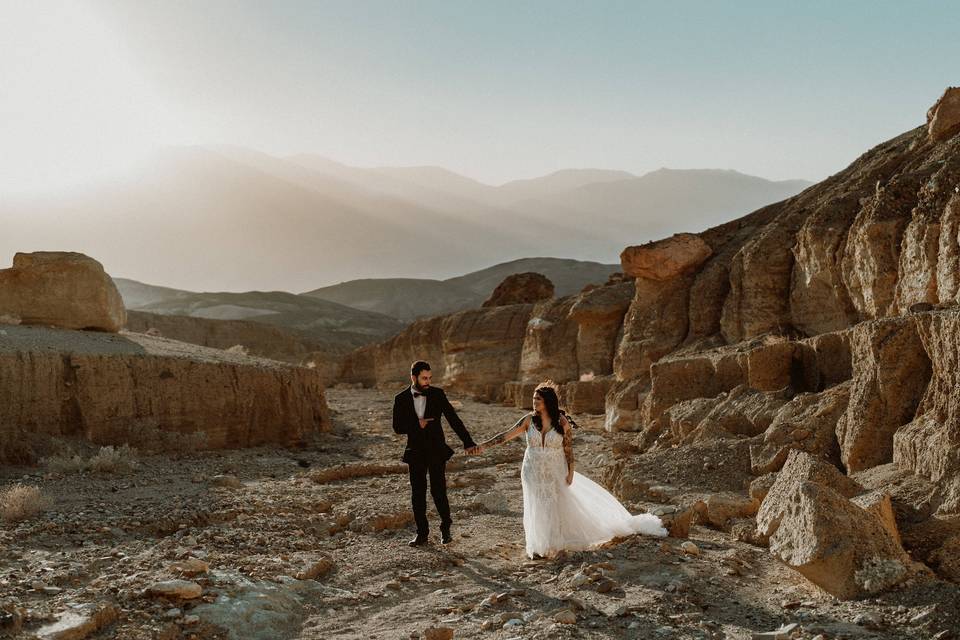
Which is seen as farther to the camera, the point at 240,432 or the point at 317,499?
the point at 240,432

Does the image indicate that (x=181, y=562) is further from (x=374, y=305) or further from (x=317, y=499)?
(x=374, y=305)

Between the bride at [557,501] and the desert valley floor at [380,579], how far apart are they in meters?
0.19

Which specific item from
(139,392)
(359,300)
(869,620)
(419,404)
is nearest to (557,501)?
(419,404)

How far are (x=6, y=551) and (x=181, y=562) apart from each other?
1512 millimetres

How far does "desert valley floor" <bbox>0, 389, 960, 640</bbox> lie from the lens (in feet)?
15.6

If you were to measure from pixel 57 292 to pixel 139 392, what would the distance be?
409 cm

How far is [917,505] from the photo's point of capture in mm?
5867

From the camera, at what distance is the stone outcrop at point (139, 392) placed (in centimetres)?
1303

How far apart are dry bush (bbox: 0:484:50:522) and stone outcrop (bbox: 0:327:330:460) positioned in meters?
4.87

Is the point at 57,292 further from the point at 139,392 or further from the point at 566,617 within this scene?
the point at 566,617

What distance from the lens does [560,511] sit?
6.64 metres

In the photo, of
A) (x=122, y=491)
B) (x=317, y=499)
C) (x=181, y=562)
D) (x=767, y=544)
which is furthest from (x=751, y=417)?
(x=122, y=491)

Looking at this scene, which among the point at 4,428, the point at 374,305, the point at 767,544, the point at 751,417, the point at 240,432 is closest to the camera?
the point at 767,544

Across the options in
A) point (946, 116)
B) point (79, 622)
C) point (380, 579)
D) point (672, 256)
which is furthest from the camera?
point (672, 256)
